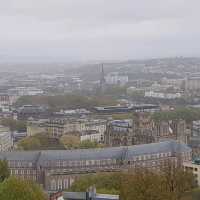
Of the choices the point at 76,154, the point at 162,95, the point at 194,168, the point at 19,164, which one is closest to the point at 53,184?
the point at 76,154

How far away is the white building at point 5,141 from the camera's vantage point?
1969 inches

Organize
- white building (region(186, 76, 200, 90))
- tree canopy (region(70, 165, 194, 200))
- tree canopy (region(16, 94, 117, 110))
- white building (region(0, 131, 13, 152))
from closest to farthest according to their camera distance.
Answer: tree canopy (region(70, 165, 194, 200))
white building (region(0, 131, 13, 152))
tree canopy (region(16, 94, 117, 110))
white building (region(186, 76, 200, 90))

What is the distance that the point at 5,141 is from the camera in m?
51.5

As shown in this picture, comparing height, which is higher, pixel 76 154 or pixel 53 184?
pixel 76 154

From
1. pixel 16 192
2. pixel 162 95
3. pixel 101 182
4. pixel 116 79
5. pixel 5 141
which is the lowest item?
pixel 116 79

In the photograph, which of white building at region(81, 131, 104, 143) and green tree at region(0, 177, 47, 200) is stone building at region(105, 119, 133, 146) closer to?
white building at region(81, 131, 104, 143)

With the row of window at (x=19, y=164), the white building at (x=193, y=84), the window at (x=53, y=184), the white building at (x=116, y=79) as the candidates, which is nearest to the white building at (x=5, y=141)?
the row of window at (x=19, y=164)

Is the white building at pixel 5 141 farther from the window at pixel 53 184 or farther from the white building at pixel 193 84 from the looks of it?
the white building at pixel 193 84

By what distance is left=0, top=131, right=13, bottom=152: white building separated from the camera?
50025 mm

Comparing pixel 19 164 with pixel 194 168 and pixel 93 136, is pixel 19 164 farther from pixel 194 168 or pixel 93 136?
pixel 93 136

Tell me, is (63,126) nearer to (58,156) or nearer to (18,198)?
(58,156)

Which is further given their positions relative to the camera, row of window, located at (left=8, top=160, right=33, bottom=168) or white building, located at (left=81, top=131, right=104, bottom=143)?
white building, located at (left=81, top=131, right=104, bottom=143)

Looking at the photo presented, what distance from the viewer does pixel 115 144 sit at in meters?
48.6

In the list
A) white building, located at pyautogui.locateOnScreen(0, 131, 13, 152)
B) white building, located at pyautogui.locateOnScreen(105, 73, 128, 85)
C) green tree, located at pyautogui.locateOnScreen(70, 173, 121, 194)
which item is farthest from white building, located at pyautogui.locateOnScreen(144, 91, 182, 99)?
green tree, located at pyautogui.locateOnScreen(70, 173, 121, 194)
